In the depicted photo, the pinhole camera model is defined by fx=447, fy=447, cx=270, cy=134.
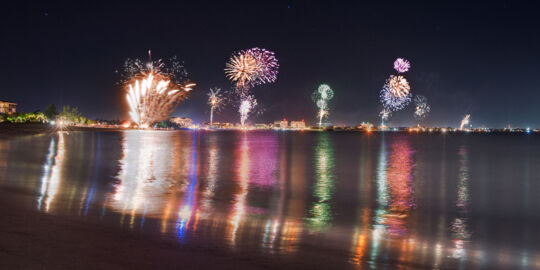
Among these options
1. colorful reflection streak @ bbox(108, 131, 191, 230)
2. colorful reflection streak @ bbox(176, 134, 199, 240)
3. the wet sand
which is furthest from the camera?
colorful reflection streak @ bbox(108, 131, 191, 230)

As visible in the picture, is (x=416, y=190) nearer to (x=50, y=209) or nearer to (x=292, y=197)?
(x=292, y=197)

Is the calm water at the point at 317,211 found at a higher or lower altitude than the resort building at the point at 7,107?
Answer: lower

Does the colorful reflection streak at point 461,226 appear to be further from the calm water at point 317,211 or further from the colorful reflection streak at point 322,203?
the colorful reflection streak at point 322,203

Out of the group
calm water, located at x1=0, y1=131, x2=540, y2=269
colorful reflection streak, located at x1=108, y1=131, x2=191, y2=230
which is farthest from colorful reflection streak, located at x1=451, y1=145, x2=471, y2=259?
colorful reflection streak, located at x1=108, y1=131, x2=191, y2=230

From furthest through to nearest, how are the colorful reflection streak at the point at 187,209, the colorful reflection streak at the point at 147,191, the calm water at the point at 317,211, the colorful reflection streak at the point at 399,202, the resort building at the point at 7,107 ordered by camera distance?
the resort building at the point at 7,107
the colorful reflection streak at the point at 147,191
the colorful reflection streak at the point at 399,202
the colorful reflection streak at the point at 187,209
the calm water at the point at 317,211

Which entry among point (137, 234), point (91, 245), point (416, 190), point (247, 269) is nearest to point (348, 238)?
point (247, 269)

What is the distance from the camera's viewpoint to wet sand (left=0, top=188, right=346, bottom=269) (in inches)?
253

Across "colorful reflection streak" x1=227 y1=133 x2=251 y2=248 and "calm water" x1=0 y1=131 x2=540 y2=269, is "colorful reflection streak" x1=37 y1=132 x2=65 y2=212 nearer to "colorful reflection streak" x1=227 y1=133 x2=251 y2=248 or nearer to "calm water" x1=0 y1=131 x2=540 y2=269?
"calm water" x1=0 y1=131 x2=540 y2=269

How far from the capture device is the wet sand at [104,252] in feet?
21.1

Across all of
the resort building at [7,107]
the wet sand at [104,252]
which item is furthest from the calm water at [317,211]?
the resort building at [7,107]

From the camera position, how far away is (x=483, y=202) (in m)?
15.6

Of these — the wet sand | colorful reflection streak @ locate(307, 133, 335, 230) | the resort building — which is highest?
the resort building

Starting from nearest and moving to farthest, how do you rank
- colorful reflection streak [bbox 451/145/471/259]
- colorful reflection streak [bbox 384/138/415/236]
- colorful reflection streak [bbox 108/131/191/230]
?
colorful reflection streak [bbox 451/145/471/259], colorful reflection streak [bbox 384/138/415/236], colorful reflection streak [bbox 108/131/191/230]

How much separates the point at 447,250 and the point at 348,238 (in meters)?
1.84
